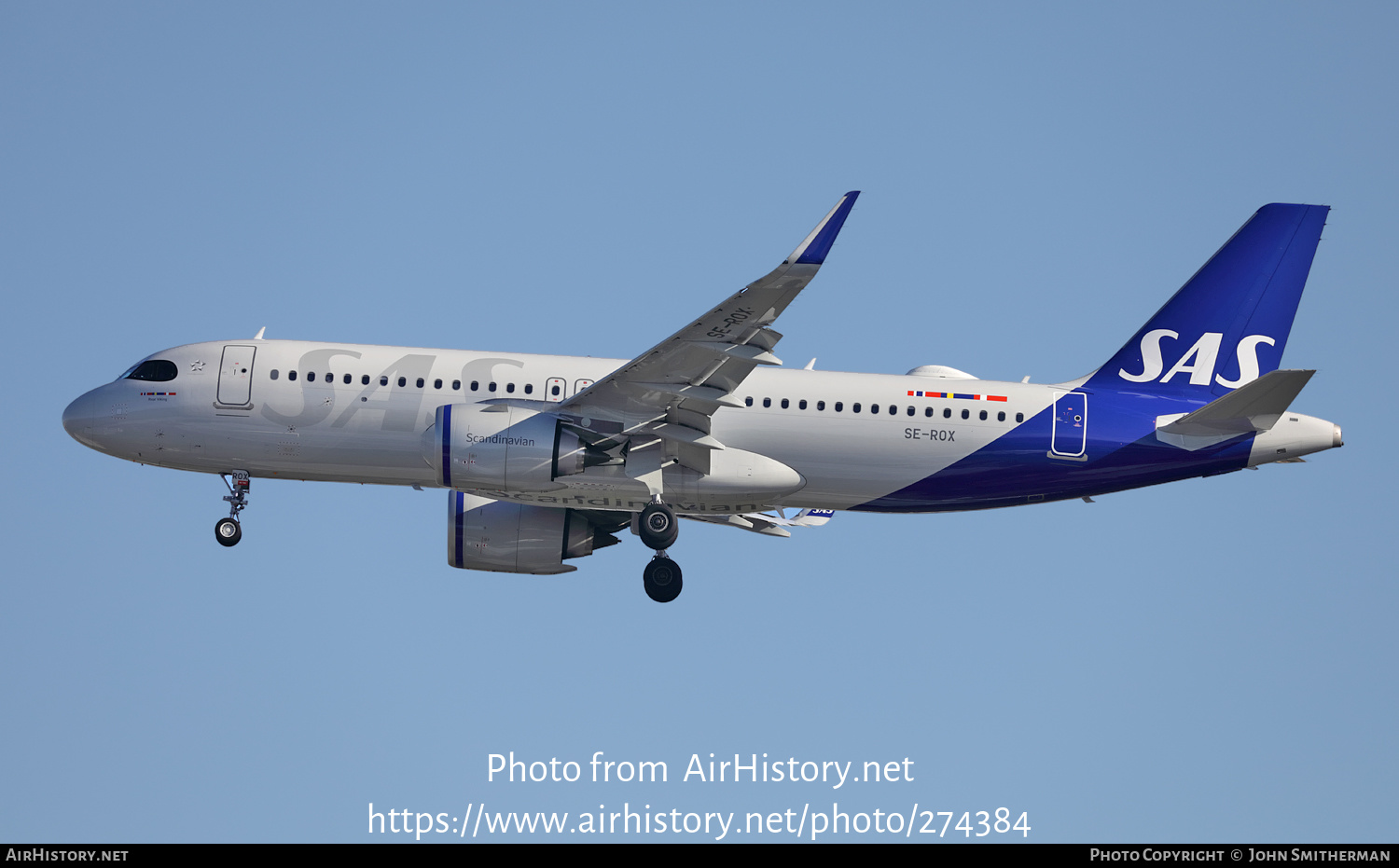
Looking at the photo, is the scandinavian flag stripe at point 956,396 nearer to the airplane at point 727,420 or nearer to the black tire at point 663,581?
the airplane at point 727,420

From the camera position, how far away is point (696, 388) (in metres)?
30.6

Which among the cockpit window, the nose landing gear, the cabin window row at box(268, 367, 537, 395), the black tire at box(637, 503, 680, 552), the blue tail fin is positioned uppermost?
the blue tail fin

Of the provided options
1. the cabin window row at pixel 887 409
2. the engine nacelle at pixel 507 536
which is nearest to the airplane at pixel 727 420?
the cabin window row at pixel 887 409

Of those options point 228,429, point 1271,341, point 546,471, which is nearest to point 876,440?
point 546,471

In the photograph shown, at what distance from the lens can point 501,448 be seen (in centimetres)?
3081

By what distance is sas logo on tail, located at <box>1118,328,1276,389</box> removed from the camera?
3422 cm

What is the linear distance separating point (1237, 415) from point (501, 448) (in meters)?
15.4

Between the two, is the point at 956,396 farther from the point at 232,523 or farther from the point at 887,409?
the point at 232,523

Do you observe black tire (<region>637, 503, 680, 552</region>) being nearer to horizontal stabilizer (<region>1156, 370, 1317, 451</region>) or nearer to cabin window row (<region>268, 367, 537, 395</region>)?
cabin window row (<region>268, 367, 537, 395</region>)

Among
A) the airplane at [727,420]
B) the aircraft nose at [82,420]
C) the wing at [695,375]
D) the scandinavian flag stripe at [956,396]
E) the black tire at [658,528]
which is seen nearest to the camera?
the wing at [695,375]

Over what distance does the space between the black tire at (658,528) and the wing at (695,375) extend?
0.87m

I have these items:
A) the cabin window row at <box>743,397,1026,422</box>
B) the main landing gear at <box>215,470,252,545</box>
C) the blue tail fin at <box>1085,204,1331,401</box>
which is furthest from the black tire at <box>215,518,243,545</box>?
the blue tail fin at <box>1085,204,1331,401</box>

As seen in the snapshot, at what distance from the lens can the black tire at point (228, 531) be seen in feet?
115

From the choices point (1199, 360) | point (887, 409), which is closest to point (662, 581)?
point (887, 409)
